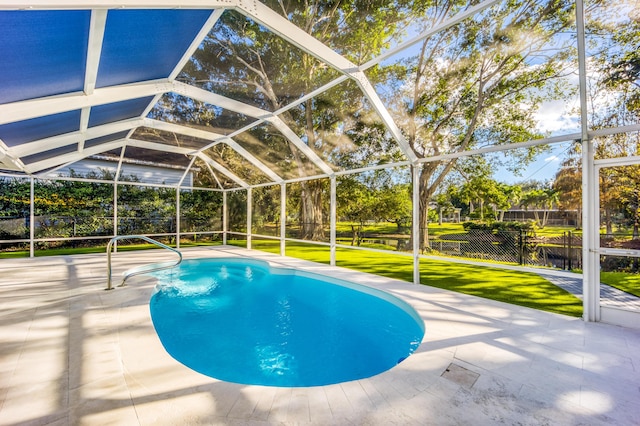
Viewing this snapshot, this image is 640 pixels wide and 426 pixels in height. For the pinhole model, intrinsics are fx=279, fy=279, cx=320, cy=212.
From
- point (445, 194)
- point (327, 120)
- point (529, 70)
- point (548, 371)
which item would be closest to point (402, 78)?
point (327, 120)

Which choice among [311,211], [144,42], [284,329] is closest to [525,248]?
[284,329]

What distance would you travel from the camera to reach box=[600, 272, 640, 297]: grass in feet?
17.6

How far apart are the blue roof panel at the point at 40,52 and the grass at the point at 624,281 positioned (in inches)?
361

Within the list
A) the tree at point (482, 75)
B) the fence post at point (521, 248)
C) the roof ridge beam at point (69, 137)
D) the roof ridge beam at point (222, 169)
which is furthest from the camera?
the roof ridge beam at point (222, 169)

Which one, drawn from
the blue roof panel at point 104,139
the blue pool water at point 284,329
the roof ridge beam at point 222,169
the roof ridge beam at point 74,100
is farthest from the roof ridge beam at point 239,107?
the roof ridge beam at point 222,169

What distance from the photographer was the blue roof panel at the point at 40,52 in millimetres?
2381

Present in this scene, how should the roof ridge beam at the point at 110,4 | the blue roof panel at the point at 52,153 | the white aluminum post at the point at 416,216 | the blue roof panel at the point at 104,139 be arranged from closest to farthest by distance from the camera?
1. the roof ridge beam at the point at 110,4
2. the white aluminum post at the point at 416,216
3. the blue roof panel at the point at 52,153
4. the blue roof panel at the point at 104,139

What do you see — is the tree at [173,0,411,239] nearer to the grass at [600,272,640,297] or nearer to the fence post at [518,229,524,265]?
the grass at [600,272,640,297]

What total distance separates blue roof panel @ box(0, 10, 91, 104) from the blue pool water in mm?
3845

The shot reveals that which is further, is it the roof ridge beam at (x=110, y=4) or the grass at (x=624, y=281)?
the grass at (x=624, y=281)

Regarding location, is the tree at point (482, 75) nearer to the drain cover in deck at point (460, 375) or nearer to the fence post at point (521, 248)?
the fence post at point (521, 248)

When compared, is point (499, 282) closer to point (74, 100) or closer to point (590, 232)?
point (590, 232)

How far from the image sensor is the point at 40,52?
2.84 metres

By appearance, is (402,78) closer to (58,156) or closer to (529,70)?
(529,70)
